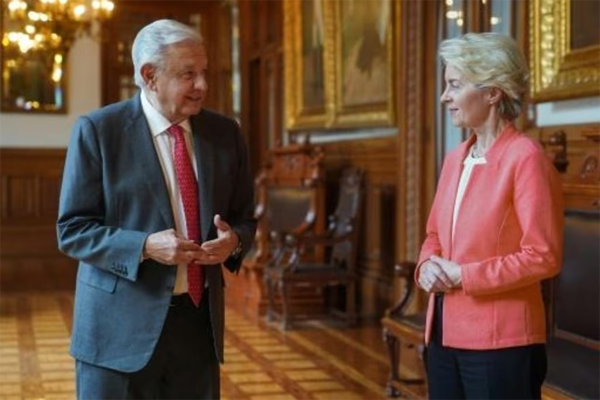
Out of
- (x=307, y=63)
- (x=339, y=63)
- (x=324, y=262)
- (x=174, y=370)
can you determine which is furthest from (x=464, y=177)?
(x=307, y=63)

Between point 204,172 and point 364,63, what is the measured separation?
546cm

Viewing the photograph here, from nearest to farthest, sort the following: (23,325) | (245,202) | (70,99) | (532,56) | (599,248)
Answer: (245,202), (599,248), (532,56), (23,325), (70,99)

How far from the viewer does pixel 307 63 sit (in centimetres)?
896

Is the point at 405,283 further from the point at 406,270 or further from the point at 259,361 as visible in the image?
the point at 259,361

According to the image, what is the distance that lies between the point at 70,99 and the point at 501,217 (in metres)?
9.44

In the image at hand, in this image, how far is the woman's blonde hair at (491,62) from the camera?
2.30 meters

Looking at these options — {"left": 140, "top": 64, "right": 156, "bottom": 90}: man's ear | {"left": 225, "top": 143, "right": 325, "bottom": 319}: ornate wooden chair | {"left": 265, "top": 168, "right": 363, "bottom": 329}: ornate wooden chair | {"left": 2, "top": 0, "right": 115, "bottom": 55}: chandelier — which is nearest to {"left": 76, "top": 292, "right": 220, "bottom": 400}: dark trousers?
{"left": 140, "top": 64, "right": 156, "bottom": 90}: man's ear

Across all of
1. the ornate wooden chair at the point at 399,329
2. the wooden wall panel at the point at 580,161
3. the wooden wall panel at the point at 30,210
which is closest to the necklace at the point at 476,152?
the wooden wall panel at the point at 580,161

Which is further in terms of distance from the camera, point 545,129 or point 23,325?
point 23,325

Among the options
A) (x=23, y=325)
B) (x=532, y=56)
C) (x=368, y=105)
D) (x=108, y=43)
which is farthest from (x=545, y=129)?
(x=108, y=43)

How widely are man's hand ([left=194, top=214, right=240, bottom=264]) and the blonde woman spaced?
489 mm

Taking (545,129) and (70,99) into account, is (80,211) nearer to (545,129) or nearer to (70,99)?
(545,129)

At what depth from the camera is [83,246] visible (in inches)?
89.9

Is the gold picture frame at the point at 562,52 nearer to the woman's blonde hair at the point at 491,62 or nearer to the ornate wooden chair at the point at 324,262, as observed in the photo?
the woman's blonde hair at the point at 491,62
